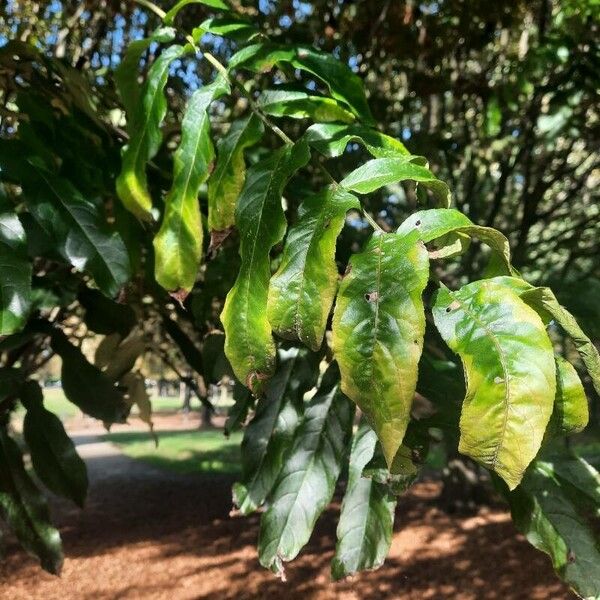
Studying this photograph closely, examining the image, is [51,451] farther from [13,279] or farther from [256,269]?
[256,269]

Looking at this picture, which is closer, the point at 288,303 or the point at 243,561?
the point at 288,303

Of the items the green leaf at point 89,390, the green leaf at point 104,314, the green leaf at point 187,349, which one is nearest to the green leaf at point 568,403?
the green leaf at point 89,390

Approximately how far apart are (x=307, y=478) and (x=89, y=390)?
0.73m

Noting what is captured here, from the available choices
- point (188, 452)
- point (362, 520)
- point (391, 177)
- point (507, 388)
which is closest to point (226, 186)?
point (391, 177)

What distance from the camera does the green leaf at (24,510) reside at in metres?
1.76

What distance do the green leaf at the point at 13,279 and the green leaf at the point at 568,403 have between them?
85 cm

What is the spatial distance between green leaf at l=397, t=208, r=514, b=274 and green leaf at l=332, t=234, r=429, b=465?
4cm

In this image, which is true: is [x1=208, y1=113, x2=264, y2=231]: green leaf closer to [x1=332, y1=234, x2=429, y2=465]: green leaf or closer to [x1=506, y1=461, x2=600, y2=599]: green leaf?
[x1=332, y1=234, x2=429, y2=465]: green leaf

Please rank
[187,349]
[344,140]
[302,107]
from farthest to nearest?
[187,349]
[302,107]
[344,140]

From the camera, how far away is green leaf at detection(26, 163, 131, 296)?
132 cm

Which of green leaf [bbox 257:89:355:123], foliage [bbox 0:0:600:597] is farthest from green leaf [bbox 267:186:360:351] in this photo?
green leaf [bbox 257:89:355:123]

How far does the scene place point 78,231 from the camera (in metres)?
1.33

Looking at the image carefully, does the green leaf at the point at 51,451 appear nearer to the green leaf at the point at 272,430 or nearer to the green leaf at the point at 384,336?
the green leaf at the point at 272,430

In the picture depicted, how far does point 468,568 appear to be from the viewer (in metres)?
4.87
